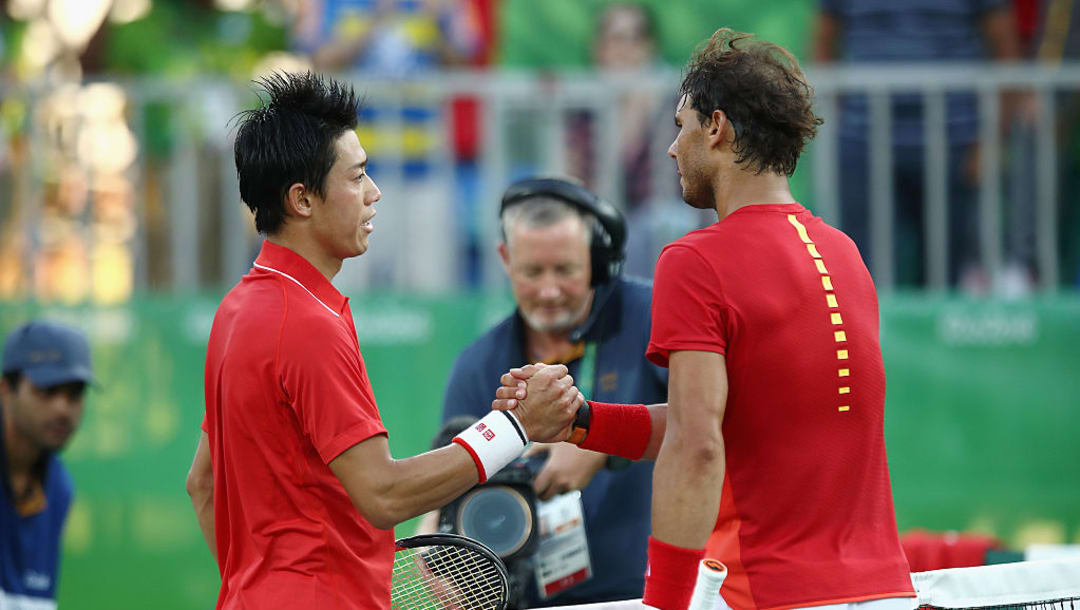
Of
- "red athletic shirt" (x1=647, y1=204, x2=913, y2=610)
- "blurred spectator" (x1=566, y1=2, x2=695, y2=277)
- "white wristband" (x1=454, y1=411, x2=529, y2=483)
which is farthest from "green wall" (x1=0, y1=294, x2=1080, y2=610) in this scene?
"red athletic shirt" (x1=647, y1=204, x2=913, y2=610)

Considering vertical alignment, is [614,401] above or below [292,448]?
below

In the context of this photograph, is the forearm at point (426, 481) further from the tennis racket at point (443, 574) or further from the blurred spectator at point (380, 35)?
the blurred spectator at point (380, 35)

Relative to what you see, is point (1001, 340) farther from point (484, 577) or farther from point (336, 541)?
point (336, 541)

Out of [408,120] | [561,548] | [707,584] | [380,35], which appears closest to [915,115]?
[408,120]

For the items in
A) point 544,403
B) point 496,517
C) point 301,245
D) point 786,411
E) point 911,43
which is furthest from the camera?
point 911,43

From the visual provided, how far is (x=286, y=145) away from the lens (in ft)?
9.44

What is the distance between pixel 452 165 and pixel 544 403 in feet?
14.1

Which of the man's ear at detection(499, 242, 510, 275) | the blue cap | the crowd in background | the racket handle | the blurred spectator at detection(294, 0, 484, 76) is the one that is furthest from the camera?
the blurred spectator at detection(294, 0, 484, 76)

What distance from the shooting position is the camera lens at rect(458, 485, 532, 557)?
11.7 ft

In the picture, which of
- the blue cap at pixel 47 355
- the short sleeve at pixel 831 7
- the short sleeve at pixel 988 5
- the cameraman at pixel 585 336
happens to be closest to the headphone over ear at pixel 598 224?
the cameraman at pixel 585 336

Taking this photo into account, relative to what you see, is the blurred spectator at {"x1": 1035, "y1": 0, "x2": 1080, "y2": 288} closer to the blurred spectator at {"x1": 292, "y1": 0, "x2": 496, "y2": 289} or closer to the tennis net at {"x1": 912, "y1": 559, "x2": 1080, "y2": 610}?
the blurred spectator at {"x1": 292, "y1": 0, "x2": 496, "y2": 289}

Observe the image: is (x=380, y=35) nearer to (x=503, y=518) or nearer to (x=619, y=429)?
(x=503, y=518)

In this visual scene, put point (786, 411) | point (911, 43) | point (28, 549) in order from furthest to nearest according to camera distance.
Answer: point (911, 43), point (28, 549), point (786, 411)

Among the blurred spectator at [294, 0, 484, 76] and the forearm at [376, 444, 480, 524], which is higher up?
the blurred spectator at [294, 0, 484, 76]
